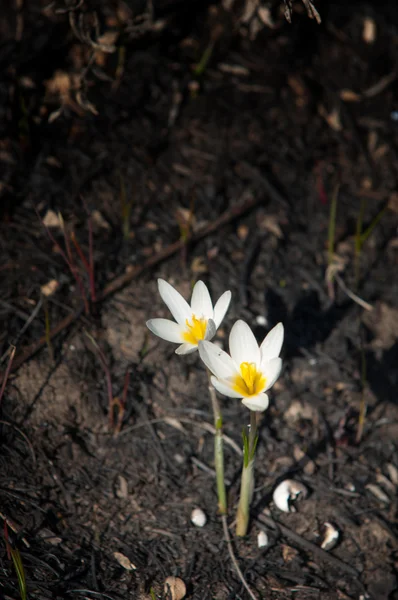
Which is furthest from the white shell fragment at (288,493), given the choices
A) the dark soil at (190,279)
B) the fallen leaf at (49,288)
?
the fallen leaf at (49,288)

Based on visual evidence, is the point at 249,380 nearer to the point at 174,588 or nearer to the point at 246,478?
the point at 246,478

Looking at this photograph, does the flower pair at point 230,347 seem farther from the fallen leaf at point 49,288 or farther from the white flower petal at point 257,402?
the fallen leaf at point 49,288

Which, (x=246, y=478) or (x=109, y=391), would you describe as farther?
(x=109, y=391)

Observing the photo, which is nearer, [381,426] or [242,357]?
[242,357]

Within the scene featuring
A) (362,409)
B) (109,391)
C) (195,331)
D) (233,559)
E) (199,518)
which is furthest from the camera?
(362,409)

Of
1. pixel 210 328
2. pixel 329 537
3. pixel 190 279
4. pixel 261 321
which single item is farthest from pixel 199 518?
pixel 190 279

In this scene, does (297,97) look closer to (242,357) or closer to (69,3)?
(69,3)

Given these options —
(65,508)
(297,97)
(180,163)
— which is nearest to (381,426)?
(65,508)

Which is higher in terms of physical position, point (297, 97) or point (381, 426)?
point (297, 97)
